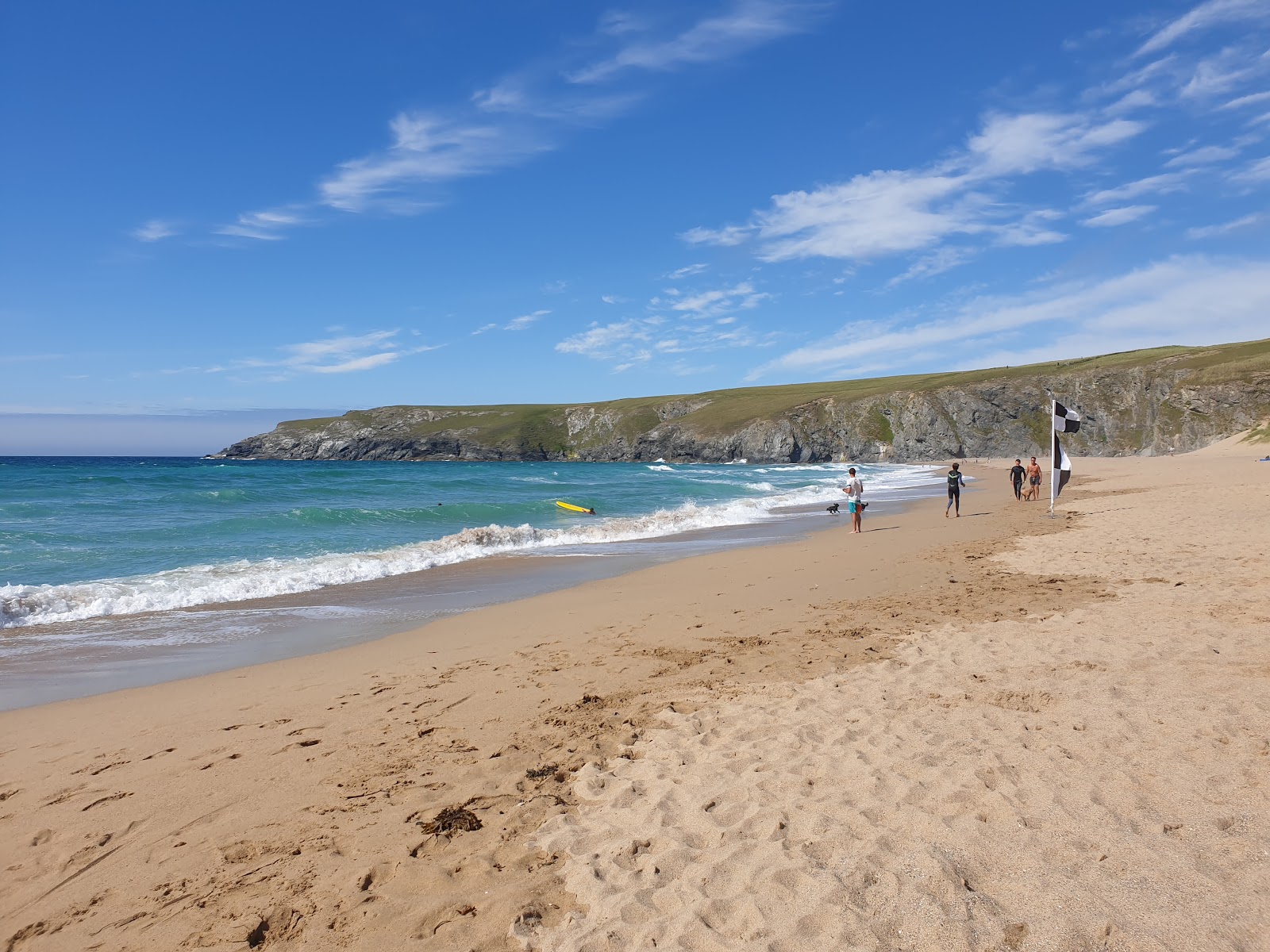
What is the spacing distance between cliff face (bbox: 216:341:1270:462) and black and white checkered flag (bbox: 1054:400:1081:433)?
72770mm

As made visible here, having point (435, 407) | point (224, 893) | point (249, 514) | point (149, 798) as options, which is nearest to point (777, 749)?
point (224, 893)

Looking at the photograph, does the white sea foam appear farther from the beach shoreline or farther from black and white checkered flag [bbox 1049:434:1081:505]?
black and white checkered flag [bbox 1049:434:1081:505]

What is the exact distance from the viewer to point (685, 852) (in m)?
3.81

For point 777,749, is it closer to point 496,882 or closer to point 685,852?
point 685,852

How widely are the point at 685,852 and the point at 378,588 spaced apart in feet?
36.7

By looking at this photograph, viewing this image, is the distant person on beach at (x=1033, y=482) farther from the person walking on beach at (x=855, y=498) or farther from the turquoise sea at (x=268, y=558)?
the person walking on beach at (x=855, y=498)

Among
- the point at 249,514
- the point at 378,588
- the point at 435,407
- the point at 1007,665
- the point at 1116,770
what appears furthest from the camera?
the point at 435,407

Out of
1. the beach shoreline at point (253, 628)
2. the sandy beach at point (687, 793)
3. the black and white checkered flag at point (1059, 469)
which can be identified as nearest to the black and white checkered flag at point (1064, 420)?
the black and white checkered flag at point (1059, 469)

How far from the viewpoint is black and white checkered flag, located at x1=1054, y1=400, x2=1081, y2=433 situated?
17478mm

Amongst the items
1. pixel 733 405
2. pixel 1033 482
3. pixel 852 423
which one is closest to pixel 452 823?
pixel 1033 482

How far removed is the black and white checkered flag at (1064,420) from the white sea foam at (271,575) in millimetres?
10647

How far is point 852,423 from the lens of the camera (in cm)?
12062

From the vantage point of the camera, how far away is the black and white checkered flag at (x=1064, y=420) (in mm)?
17478

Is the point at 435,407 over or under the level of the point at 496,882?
over
